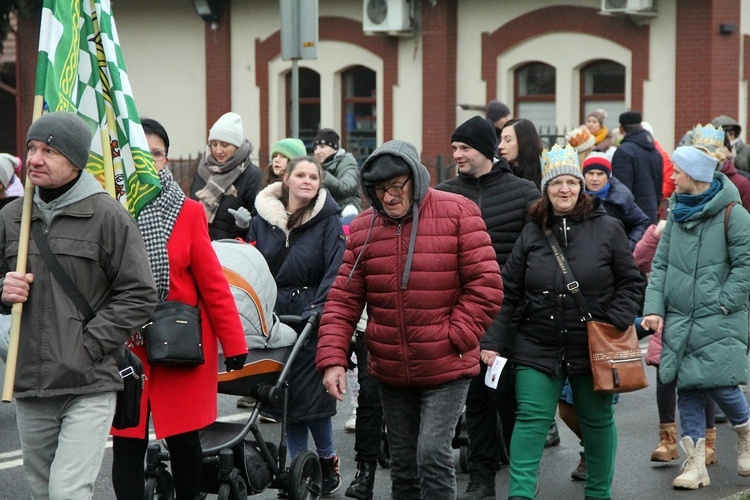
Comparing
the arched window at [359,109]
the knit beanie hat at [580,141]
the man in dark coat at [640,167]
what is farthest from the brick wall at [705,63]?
the man in dark coat at [640,167]

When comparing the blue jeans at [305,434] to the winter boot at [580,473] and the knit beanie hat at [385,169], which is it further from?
the knit beanie hat at [385,169]

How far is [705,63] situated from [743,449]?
12525 millimetres

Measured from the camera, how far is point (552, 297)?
6.70 meters

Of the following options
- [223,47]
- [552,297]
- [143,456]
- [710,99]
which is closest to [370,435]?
[552,297]

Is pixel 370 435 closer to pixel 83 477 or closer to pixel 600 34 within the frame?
pixel 83 477

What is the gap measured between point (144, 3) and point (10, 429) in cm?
1673

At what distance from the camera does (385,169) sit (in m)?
5.79

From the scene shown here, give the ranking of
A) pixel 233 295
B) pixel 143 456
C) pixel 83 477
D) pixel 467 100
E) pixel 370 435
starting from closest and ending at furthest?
pixel 83 477 → pixel 143 456 → pixel 233 295 → pixel 370 435 → pixel 467 100

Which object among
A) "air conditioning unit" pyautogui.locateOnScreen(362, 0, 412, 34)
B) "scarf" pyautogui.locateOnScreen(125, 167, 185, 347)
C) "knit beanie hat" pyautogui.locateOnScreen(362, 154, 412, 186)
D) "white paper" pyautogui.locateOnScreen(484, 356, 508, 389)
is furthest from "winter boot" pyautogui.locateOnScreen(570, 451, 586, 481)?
"air conditioning unit" pyautogui.locateOnScreen(362, 0, 412, 34)

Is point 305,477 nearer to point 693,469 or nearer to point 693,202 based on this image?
point 693,469

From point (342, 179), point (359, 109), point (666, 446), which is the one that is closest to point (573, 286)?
point (666, 446)

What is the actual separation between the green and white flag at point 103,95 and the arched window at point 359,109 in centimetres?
1722

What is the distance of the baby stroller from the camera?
6.29 meters

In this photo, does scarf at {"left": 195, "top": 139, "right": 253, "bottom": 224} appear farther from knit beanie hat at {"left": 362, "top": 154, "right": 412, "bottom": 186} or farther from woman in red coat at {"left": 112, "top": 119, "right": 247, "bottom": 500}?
knit beanie hat at {"left": 362, "top": 154, "right": 412, "bottom": 186}
